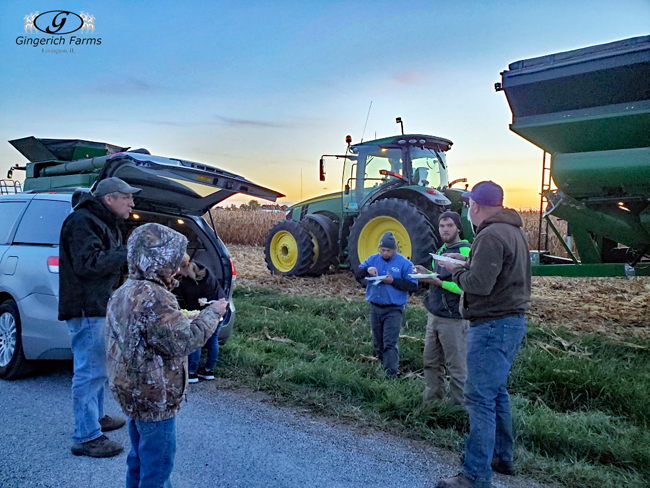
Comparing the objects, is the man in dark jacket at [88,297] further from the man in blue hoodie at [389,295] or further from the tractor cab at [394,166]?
the tractor cab at [394,166]

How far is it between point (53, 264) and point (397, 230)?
6408mm

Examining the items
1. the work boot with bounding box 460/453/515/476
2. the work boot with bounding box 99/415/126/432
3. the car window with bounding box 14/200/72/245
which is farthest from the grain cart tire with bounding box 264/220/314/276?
the work boot with bounding box 460/453/515/476

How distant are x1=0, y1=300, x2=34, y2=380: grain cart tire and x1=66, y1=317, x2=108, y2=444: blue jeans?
1.59 metres

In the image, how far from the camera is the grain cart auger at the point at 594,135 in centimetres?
564

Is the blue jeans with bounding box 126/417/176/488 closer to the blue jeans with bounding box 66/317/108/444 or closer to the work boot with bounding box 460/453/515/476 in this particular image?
the blue jeans with bounding box 66/317/108/444

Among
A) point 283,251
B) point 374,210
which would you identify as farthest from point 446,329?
point 283,251

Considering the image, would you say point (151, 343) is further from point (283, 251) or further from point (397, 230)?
point (283, 251)

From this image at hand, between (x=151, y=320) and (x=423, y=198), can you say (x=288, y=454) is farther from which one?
(x=423, y=198)

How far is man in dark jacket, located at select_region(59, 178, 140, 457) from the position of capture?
11.5 feet

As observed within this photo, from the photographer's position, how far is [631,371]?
5262 millimetres

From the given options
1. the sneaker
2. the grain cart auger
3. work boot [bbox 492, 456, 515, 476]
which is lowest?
work boot [bbox 492, 456, 515, 476]

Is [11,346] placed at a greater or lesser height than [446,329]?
lesser

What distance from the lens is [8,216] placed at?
530cm

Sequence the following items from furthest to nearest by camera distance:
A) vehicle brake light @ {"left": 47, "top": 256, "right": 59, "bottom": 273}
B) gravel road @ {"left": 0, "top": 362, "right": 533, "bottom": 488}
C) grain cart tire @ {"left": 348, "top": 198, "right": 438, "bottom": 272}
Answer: grain cart tire @ {"left": 348, "top": 198, "right": 438, "bottom": 272} < vehicle brake light @ {"left": 47, "top": 256, "right": 59, "bottom": 273} < gravel road @ {"left": 0, "top": 362, "right": 533, "bottom": 488}
